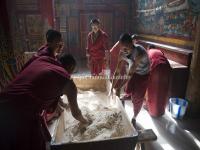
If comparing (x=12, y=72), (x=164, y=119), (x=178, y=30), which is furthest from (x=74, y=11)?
(x=164, y=119)

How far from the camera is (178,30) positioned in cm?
377

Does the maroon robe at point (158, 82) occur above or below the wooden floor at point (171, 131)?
above

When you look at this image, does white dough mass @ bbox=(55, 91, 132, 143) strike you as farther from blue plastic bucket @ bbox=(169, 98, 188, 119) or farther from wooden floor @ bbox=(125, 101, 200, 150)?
blue plastic bucket @ bbox=(169, 98, 188, 119)

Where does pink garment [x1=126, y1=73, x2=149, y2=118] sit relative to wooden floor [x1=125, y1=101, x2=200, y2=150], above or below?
above

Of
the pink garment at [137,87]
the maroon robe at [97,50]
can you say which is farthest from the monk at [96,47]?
the pink garment at [137,87]

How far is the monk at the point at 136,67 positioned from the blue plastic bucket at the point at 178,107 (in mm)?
664

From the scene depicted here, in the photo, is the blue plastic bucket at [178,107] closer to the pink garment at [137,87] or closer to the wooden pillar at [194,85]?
the wooden pillar at [194,85]

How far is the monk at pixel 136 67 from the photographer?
2.55 meters

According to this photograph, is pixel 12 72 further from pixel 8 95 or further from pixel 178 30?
pixel 178 30

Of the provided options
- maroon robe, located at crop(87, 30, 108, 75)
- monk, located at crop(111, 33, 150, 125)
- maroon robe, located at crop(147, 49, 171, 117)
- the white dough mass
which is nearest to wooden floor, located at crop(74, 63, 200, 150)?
maroon robe, located at crop(147, 49, 171, 117)

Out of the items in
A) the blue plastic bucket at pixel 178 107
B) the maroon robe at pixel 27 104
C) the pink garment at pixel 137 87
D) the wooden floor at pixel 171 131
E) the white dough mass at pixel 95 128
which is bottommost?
the wooden floor at pixel 171 131

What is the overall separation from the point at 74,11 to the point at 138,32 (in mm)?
2596

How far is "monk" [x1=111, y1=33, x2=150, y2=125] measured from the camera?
2.55 m

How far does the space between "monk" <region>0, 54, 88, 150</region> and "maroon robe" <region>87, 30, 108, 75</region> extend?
2.77 metres
